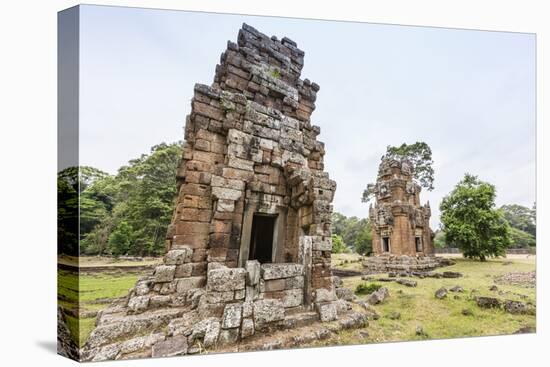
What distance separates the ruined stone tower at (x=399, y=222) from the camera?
1511 cm

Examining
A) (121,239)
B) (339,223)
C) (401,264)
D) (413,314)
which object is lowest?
(401,264)

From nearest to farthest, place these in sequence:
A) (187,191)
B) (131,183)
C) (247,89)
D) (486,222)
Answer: (187,191)
(247,89)
(131,183)
(486,222)

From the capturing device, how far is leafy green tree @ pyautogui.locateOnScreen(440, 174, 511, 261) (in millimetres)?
14828

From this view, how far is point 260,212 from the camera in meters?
5.03

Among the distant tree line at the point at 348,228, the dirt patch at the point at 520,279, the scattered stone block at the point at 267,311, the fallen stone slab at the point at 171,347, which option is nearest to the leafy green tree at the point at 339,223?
the distant tree line at the point at 348,228

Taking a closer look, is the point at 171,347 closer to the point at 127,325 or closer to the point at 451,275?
the point at 127,325

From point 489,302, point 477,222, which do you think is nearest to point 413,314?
point 489,302

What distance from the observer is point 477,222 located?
50.5 feet

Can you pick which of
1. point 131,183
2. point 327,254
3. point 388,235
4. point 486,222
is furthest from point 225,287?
point 486,222

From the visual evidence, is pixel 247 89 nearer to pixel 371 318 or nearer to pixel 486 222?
pixel 371 318

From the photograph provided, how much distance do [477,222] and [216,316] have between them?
16.8m

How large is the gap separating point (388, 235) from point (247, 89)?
44.8 ft

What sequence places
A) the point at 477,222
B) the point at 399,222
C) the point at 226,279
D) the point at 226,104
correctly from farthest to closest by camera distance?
the point at 399,222 < the point at 477,222 < the point at 226,104 < the point at 226,279

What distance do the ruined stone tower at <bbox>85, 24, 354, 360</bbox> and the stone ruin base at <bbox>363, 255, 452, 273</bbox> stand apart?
36.3ft
